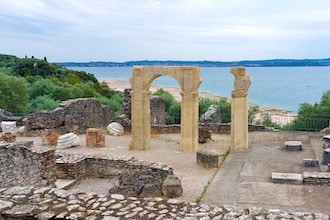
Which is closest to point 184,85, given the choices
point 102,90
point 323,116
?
point 323,116

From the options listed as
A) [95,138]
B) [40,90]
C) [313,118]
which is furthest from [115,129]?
[40,90]

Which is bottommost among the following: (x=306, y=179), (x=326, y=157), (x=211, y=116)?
(x=306, y=179)

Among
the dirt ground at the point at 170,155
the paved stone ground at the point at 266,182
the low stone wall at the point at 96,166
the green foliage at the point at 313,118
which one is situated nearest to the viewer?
the paved stone ground at the point at 266,182

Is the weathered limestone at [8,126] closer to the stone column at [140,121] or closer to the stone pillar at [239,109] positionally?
the stone column at [140,121]

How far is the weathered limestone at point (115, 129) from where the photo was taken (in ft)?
63.6

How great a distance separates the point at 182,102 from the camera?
15734 mm

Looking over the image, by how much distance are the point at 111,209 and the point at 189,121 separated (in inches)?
406

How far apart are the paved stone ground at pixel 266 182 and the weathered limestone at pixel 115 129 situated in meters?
5.75

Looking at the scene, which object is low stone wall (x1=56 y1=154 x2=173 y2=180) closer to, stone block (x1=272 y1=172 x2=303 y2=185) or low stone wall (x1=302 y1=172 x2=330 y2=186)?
stone block (x1=272 y1=172 x2=303 y2=185)

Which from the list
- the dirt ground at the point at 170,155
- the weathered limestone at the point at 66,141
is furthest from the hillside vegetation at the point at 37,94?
the weathered limestone at the point at 66,141

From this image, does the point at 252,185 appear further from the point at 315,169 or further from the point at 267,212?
the point at 267,212

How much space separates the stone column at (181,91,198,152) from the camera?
51.3ft

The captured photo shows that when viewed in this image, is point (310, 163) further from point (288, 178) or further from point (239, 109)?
point (239, 109)

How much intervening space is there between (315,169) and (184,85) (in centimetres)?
529
